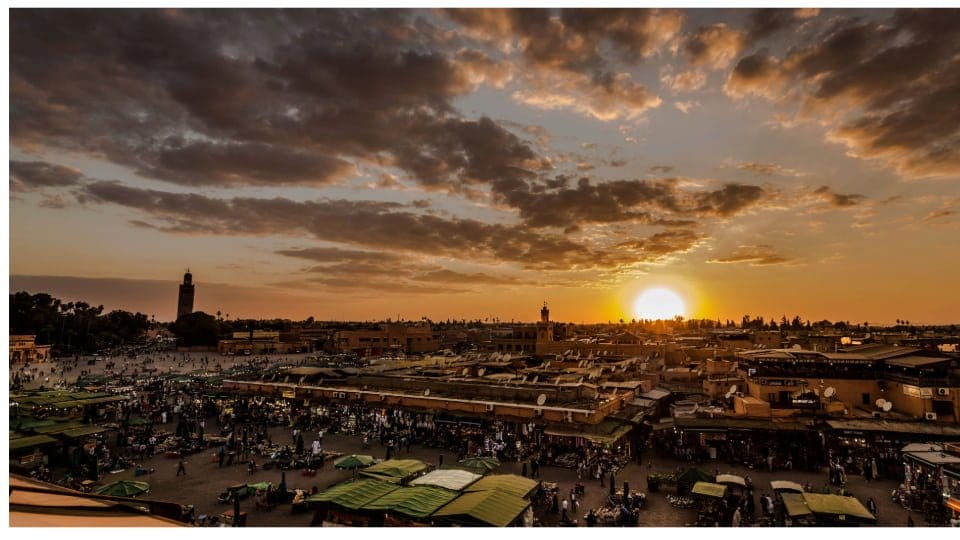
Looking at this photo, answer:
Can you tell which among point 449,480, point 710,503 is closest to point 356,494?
point 449,480

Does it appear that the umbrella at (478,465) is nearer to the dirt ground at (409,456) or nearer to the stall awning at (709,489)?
the dirt ground at (409,456)

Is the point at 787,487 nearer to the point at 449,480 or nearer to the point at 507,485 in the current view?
the point at 507,485

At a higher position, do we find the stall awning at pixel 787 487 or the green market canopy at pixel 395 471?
the green market canopy at pixel 395 471

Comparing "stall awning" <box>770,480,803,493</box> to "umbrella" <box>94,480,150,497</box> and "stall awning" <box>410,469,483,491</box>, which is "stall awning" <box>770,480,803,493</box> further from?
"umbrella" <box>94,480,150,497</box>

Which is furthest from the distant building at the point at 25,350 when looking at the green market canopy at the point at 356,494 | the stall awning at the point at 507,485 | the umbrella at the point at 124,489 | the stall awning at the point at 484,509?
the stall awning at the point at 484,509
